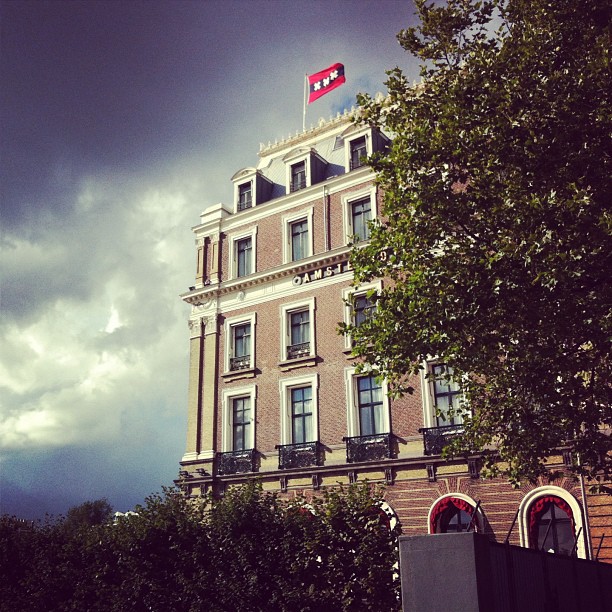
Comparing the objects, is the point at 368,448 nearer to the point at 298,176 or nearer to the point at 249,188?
the point at 298,176

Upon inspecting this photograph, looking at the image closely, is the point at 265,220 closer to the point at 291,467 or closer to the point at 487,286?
Result: the point at 291,467

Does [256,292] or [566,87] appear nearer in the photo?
[566,87]

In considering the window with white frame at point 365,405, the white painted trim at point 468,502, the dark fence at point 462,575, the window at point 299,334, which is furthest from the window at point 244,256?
the dark fence at point 462,575

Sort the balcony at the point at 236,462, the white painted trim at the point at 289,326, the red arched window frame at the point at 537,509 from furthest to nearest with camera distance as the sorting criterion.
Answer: the white painted trim at the point at 289,326 → the balcony at the point at 236,462 → the red arched window frame at the point at 537,509

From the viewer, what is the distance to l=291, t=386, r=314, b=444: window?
28844 millimetres

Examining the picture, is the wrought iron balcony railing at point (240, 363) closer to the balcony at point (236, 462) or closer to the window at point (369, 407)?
the balcony at point (236, 462)

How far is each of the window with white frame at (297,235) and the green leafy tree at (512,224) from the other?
14.8m

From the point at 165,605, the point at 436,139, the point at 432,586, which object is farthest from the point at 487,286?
the point at 165,605

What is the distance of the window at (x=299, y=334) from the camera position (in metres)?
30.0

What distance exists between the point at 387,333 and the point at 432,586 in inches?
264

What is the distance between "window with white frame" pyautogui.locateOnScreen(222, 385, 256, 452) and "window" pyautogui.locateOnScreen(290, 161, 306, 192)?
32.6 ft

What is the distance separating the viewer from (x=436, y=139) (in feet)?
50.4

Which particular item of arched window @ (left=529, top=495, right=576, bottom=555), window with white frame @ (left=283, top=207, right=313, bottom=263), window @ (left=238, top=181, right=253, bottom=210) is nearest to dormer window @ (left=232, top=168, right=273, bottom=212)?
window @ (left=238, top=181, right=253, bottom=210)

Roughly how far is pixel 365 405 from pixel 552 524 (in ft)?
26.9
